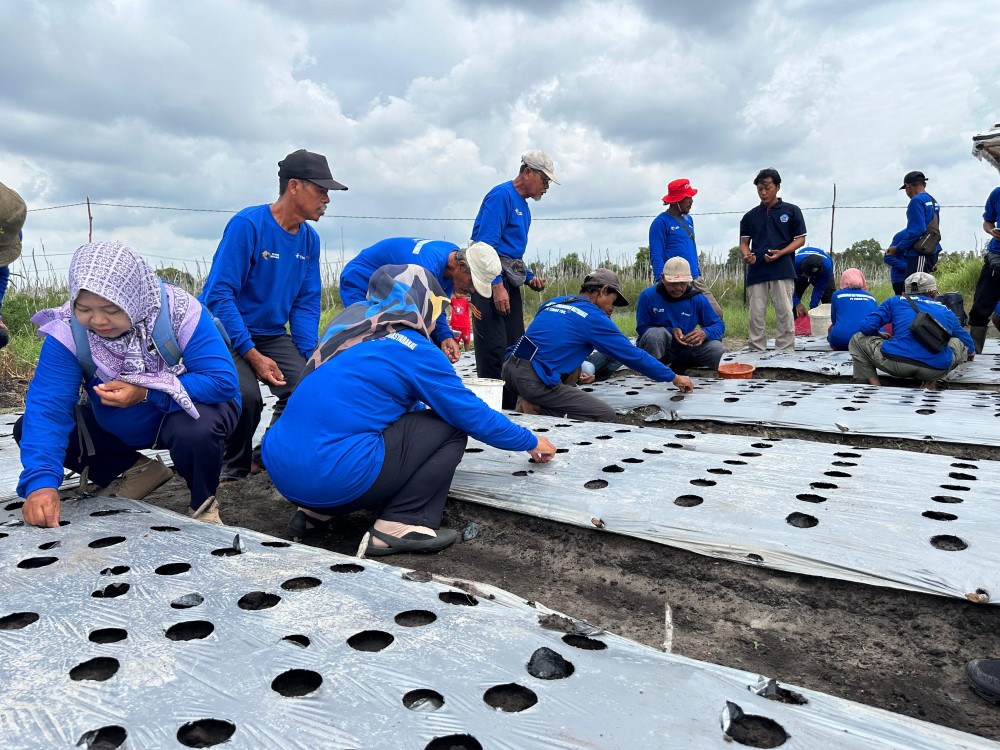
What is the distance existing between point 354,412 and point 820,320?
691cm

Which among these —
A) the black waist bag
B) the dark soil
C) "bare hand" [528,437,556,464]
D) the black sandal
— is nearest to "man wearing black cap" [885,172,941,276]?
the black waist bag

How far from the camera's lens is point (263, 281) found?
302 cm

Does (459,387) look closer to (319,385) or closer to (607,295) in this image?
(319,385)

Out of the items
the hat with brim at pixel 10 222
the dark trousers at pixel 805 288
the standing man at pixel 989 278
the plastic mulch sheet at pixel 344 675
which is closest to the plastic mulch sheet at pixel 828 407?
the standing man at pixel 989 278

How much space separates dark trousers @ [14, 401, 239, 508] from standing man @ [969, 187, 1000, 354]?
5.50m

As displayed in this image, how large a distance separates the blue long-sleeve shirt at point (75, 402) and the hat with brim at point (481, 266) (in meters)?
1.05

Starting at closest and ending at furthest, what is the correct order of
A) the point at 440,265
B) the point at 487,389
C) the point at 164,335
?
1. the point at 164,335
2. the point at 440,265
3. the point at 487,389

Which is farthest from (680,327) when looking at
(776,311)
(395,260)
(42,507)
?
(42,507)

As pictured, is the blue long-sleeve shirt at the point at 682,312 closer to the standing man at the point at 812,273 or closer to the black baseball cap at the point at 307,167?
the standing man at the point at 812,273

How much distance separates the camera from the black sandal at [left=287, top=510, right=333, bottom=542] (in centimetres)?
243

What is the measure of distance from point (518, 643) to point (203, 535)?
1.07 m

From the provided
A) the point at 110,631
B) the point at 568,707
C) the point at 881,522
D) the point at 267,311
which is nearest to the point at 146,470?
the point at 267,311

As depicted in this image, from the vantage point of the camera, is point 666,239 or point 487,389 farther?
point 666,239

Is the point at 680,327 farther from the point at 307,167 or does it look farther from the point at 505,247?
the point at 307,167
